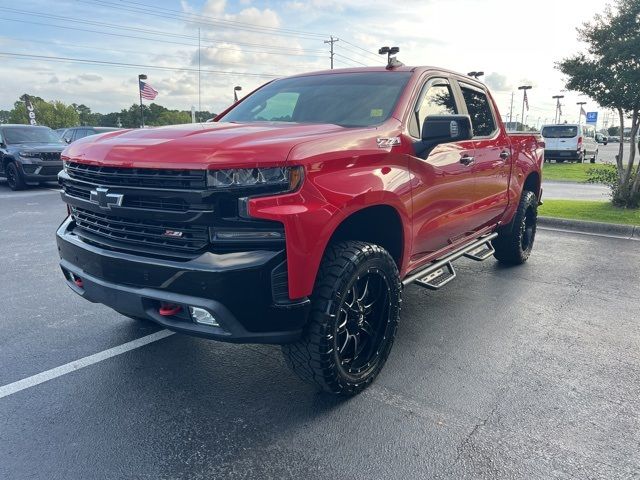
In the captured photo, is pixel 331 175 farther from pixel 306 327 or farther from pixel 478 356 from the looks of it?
pixel 478 356

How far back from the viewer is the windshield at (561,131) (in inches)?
968

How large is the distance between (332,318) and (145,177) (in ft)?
3.91

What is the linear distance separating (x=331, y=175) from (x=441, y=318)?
2178mm

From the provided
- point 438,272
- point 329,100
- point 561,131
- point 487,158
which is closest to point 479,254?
point 487,158

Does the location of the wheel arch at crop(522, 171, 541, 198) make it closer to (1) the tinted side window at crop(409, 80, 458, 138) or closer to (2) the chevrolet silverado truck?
(1) the tinted side window at crop(409, 80, 458, 138)

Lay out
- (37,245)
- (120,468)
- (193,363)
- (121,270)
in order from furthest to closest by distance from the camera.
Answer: (37,245), (193,363), (121,270), (120,468)

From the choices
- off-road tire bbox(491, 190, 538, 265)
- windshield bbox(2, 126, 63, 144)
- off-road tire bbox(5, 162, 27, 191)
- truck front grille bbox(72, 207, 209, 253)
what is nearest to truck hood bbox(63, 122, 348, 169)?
truck front grille bbox(72, 207, 209, 253)

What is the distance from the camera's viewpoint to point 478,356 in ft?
11.9

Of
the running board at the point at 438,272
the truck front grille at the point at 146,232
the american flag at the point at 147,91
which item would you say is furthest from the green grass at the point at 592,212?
the american flag at the point at 147,91

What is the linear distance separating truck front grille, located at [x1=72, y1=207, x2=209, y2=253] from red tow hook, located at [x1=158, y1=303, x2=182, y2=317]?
288 millimetres

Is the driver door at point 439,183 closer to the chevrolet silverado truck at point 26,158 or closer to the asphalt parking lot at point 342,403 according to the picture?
the asphalt parking lot at point 342,403

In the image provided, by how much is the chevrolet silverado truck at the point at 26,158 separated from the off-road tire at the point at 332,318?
12.4 m

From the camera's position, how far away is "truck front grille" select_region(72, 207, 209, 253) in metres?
2.52

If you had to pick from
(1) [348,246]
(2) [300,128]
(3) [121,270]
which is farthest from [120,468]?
(2) [300,128]
